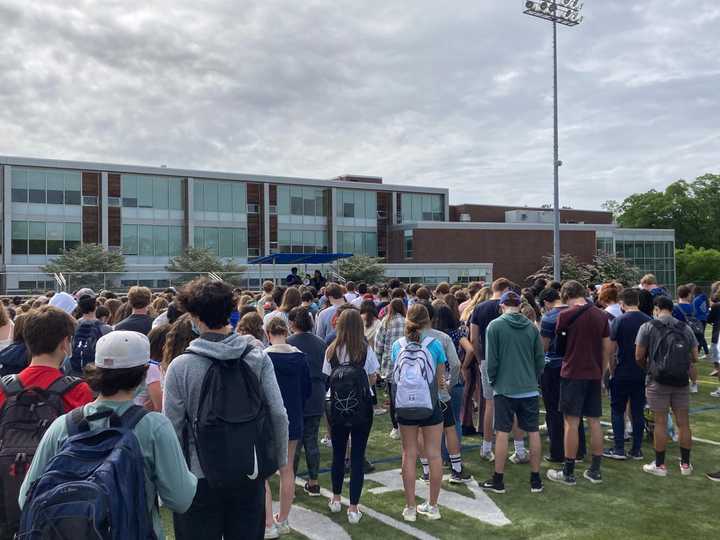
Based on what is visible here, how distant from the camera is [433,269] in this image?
51.2 metres

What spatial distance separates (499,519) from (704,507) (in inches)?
79.4

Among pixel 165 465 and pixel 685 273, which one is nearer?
pixel 165 465

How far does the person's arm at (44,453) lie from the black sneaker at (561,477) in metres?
5.45

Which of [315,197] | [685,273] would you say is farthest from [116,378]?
[685,273]

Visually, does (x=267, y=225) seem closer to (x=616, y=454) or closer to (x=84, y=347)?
(x=84, y=347)

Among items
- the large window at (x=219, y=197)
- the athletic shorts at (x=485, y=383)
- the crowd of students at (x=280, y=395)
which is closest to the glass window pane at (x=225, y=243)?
the large window at (x=219, y=197)

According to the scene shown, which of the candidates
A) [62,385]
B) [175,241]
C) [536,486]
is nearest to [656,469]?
[536,486]

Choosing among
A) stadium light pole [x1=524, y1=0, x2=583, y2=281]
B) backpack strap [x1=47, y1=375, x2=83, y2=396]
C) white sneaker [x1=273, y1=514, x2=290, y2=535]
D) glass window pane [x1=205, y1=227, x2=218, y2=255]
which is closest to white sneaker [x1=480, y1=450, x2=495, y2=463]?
white sneaker [x1=273, y1=514, x2=290, y2=535]

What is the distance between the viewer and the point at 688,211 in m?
88.6

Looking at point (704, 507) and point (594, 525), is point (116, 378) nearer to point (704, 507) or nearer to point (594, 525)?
point (594, 525)

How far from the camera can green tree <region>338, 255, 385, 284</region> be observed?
48.8m

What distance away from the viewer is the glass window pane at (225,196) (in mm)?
51706

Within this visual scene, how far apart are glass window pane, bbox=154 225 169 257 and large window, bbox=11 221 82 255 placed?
5.54 metres

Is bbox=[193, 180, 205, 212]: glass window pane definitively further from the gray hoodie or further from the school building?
the gray hoodie
